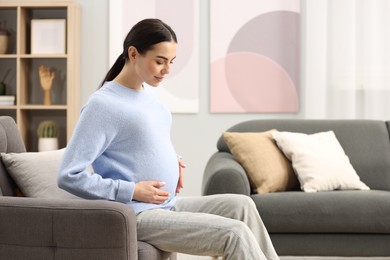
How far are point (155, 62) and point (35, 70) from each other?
339 cm

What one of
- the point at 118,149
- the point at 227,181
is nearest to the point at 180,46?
the point at 227,181

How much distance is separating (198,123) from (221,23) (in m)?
0.75

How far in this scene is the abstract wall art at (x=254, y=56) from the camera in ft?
17.7

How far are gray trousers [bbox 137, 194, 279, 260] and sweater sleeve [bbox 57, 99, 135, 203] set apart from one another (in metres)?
0.13

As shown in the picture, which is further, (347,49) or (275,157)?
(347,49)

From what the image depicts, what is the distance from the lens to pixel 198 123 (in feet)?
18.0

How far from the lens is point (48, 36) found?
18.1 feet

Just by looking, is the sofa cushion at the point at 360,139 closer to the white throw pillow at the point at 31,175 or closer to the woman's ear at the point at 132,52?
the white throw pillow at the point at 31,175

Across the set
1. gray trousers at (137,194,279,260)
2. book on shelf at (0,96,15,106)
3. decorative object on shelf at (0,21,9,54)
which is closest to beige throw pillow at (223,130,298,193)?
gray trousers at (137,194,279,260)

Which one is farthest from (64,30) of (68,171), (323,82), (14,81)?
(68,171)

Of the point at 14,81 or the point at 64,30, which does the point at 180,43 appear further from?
the point at 14,81

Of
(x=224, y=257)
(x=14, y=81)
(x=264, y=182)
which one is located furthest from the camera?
(x=14, y=81)

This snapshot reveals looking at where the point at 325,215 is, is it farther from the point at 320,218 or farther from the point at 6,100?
the point at 6,100

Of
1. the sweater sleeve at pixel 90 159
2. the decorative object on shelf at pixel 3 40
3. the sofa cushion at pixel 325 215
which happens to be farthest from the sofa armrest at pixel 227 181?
the decorative object on shelf at pixel 3 40
